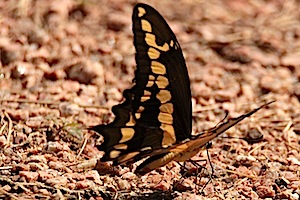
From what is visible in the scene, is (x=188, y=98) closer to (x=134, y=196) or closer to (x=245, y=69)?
(x=134, y=196)

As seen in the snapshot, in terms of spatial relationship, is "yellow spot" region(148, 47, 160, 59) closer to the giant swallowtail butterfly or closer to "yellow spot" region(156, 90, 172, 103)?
the giant swallowtail butterfly

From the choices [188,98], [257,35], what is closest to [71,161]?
[188,98]

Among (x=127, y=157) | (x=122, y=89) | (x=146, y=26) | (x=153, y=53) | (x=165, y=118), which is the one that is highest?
(x=146, y=26)

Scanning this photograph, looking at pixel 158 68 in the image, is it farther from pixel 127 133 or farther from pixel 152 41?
pixel 127 133

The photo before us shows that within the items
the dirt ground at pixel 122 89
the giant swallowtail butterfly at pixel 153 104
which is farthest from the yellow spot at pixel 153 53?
the dirt ground at pixel 122 89

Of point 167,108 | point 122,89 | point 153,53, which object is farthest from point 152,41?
point 122,89

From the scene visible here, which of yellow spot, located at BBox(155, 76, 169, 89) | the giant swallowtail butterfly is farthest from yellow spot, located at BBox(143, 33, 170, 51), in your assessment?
yellow spot, located at BBox(155, 76, 169, 89)

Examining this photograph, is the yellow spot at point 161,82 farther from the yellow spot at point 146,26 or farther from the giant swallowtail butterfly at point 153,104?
the yellow spot at point 146,26
